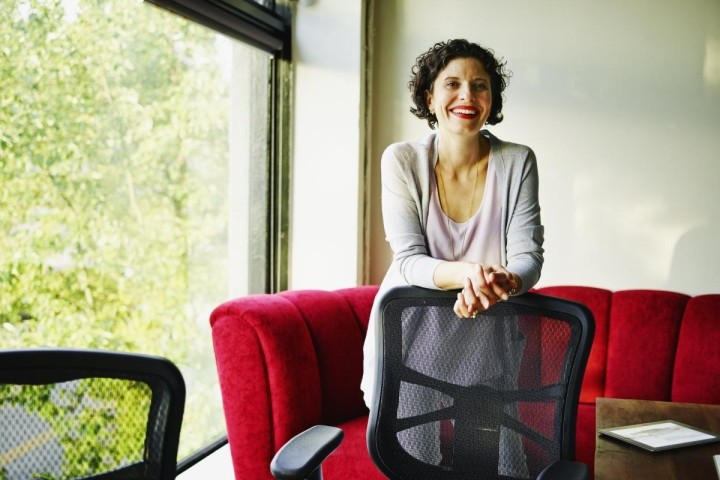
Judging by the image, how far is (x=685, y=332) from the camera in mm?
2928

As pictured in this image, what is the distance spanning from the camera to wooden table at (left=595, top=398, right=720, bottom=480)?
1503mm

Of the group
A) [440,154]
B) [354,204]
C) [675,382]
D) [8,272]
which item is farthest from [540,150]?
[8,272]

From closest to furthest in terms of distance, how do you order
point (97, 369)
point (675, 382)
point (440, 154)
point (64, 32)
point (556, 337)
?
point (97, 369) → point (556, 337) → point (440, 154) → point (64, 32) → point (675, 382)

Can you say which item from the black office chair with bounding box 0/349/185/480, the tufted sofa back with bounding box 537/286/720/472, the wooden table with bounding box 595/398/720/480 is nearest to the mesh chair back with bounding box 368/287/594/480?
the wooden table with bounding box 595/398/720/480

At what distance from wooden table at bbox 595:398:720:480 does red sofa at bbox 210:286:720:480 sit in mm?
496

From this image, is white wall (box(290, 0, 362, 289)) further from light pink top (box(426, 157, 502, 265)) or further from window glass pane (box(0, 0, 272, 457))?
light pink top (box(426, 157, 502, 265))

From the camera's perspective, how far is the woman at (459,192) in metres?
1.80

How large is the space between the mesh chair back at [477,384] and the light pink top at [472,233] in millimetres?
305

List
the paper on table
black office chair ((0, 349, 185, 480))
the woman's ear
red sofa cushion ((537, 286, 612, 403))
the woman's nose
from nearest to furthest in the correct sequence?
black office chair ((0, 349, 185, 480)), the paper on table, the woman's nose, the woman's ear, red sofa cushion ((537, 286, 612, 403))

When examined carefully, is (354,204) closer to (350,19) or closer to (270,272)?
(270,272)

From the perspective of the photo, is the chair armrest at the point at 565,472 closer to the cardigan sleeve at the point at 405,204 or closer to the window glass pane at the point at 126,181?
the cardigan sleeve at the point at 405,204

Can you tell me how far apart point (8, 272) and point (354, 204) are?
5.43 feet

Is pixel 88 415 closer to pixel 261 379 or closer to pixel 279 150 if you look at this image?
pixel 261 379

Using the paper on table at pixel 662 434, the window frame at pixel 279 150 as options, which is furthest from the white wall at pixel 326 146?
the paper on table at pixel 662 434
